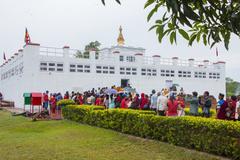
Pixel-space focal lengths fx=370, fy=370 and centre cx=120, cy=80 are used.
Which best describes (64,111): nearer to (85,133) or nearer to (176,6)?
(85,133)

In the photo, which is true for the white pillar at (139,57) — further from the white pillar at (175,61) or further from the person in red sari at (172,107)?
the person in red sari at (172,107)

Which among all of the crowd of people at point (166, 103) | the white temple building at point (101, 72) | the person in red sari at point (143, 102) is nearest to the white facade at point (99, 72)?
the white temple building at point (101, 72)

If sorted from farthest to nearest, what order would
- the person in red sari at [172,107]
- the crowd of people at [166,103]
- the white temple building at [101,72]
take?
the white temple building at [101,72] → the person in red sari at [172,107] → the crowd of people at [166,103]

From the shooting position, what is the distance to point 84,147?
32.2 ft

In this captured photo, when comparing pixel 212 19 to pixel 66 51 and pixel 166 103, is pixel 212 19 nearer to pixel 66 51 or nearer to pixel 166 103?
pixel 166 103

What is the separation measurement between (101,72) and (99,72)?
16 centimetres

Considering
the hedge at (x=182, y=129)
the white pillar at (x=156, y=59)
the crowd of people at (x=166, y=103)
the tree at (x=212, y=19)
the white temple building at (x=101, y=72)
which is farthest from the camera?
the white pillar at (x=156, y=59)

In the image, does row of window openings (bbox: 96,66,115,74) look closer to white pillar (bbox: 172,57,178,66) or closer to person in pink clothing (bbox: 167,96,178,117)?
white pillar (bbox: 172,57,178,66)

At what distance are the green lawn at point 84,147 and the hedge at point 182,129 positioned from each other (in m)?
0.24

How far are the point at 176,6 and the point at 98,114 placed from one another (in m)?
12.5

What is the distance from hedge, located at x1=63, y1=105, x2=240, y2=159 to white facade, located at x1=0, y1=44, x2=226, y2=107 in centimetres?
1335

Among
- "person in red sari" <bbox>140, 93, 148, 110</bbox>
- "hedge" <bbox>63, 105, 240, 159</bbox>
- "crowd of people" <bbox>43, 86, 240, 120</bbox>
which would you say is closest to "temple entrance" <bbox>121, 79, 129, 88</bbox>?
"crowd of people" <bbox>43, 86, 240, 120</bbox>

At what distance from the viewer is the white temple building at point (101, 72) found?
26.5 metres

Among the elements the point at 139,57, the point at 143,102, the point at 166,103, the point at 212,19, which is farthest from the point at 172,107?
the point at 139,57
